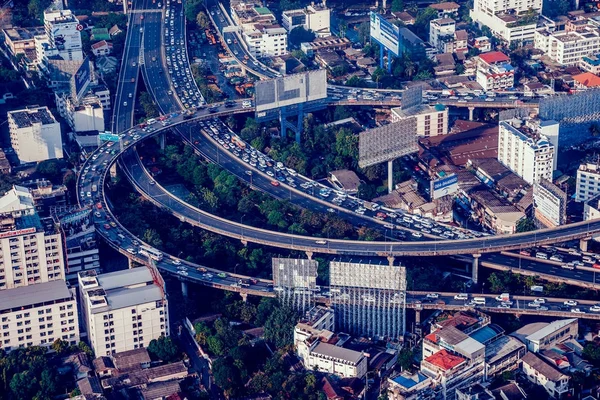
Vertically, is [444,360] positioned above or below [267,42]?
below

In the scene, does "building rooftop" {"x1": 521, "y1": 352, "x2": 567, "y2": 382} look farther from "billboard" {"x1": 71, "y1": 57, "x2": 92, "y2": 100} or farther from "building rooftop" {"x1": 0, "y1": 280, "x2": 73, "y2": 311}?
"billboard" {"x1": 71, "y1": 57, "x2": 92, "y2": 100}

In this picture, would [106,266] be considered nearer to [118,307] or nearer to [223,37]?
[118,307]

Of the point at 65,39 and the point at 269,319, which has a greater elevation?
the point at 65,39

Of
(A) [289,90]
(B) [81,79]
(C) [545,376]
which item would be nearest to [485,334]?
(C) [545,376]

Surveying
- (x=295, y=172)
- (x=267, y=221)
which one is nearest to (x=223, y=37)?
(x=295, y=172)

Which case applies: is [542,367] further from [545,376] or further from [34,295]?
[34,295]
